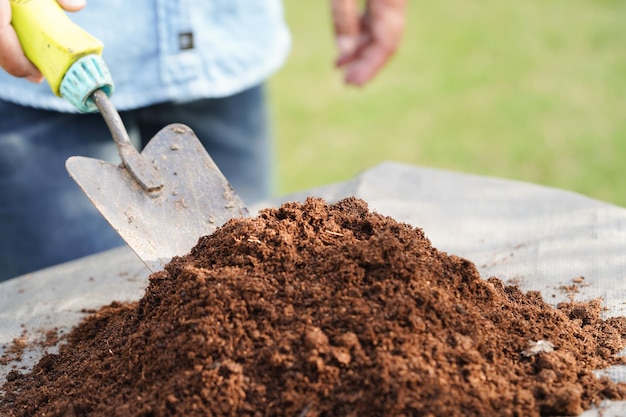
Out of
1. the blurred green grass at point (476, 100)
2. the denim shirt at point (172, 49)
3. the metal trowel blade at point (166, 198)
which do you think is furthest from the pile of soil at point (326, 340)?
the blurred green grass at point (476, 100)

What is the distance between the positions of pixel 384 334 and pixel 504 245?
0.68m

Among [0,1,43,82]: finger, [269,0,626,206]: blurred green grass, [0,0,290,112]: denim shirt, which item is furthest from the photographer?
[269,0,626,206]: blurred green grass

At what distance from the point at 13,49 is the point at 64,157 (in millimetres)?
435

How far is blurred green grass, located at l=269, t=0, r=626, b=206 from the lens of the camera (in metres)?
4.08

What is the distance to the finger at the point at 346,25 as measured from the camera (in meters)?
2.08

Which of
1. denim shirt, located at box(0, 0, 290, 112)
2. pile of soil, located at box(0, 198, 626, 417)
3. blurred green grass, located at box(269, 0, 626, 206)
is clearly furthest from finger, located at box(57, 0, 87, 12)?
blurred green grass, located at box(269, 0, 626, 206)

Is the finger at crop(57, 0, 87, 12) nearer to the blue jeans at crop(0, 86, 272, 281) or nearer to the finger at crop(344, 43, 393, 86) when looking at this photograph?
the blue jeans at crop(0, 86, 272, 281)

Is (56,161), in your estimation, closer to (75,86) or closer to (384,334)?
(75,86)

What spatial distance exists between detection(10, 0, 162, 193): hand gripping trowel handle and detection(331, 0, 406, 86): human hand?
79 centimetres

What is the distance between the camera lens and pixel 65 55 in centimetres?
147

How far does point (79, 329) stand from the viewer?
1.51 m

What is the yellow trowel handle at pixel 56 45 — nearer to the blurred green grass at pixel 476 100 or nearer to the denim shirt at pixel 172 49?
the denim shirt at pixel 172 49

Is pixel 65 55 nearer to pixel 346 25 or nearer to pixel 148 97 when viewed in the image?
pixel 148 97

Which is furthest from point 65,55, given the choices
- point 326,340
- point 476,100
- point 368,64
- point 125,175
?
point 476,100
